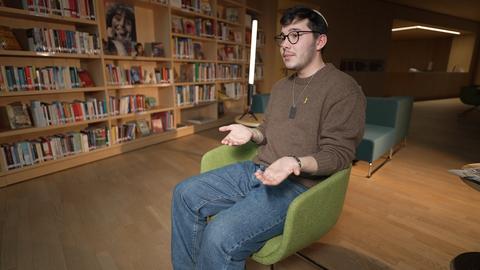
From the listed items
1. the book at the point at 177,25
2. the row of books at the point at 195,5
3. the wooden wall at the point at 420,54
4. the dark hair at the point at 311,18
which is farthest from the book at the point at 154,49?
the wooden wall at the point at 420,54

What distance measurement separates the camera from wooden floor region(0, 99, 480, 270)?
1.53 m

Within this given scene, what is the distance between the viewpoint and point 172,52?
12.2 ft

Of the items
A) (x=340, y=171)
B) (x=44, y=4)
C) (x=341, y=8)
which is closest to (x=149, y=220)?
(x=340, y=171)

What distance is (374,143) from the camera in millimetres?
2494

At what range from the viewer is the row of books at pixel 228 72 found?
15.0ft

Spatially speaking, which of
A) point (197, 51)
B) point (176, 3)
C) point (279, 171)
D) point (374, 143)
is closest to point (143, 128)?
point (197, 51)

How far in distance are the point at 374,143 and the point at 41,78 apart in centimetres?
324

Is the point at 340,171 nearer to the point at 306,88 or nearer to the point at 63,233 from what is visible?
the point at 306,88

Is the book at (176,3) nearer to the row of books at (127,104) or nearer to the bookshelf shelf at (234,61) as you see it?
the bookshelf shelf at (234,61)

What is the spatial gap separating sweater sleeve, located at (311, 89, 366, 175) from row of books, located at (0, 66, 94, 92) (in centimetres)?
272

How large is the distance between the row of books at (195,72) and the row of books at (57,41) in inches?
52.5

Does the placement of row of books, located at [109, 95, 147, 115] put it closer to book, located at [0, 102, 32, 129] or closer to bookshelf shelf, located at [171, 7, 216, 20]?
book, located at [0, 102, 32, 129]

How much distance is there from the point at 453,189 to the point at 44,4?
4.14 metres

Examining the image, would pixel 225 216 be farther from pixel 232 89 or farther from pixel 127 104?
pixel 232 89
